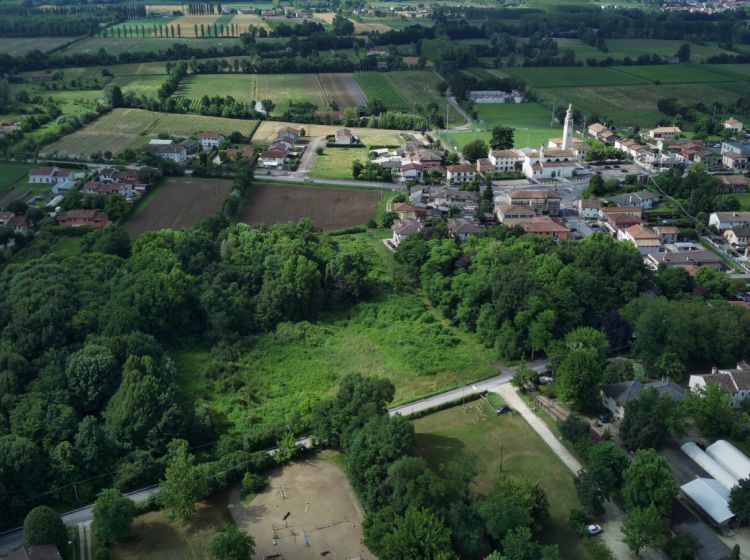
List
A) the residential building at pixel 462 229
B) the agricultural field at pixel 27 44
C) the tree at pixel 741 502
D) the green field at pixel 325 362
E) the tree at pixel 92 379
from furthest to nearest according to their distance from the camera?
the agricultural field at pixel 27 44 < the residential building at pixel 462 229 < the green field at pixel 325 362 < the tree at pixel 92 379 < the tree at pixel 741 502

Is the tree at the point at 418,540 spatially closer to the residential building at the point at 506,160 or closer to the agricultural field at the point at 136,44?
the residential building at the point at 506,160

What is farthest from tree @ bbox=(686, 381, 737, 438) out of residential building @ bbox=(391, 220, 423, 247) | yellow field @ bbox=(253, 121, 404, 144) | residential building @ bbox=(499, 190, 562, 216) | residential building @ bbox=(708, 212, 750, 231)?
yellow field @ bbox=(253, 121, 404, 144)

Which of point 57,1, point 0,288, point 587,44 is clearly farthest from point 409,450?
point 57,1

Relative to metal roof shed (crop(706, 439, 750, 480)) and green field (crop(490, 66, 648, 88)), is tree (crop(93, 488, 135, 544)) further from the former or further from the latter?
green field (crop(490, 66, 648, 88))

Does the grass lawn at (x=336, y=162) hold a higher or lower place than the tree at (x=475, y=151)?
lower

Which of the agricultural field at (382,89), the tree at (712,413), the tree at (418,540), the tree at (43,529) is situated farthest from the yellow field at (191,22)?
the tree at (418,540)
